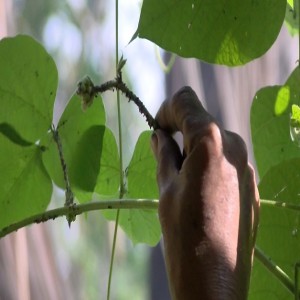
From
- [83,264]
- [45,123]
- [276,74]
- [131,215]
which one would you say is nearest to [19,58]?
[45,123]

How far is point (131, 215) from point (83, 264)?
1.66 ft

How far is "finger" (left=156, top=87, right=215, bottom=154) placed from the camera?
0.99ft

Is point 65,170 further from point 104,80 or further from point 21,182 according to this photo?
point 104,80

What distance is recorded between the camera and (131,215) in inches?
19.7

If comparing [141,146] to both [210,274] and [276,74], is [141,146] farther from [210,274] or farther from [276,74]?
[276,74]

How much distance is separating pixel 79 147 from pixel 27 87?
5 cm

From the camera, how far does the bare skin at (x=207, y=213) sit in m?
0.27

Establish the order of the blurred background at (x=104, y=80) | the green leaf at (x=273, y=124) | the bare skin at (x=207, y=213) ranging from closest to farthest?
1. the bare skin at (x=207, y=213)
2. the green leaf at (x=273, y=124)
3. the blurred background at (x=104, y=80)

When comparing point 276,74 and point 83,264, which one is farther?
point 276,74

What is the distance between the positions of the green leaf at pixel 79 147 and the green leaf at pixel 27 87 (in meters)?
0.01

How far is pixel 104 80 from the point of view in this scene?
3.25ft

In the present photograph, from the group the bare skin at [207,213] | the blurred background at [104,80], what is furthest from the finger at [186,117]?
the blurred background at [104,80]

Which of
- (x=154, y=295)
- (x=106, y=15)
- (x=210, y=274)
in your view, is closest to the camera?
(x=210, y=274)

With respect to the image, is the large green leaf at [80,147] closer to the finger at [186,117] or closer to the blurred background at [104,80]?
the finger at [186,117]
